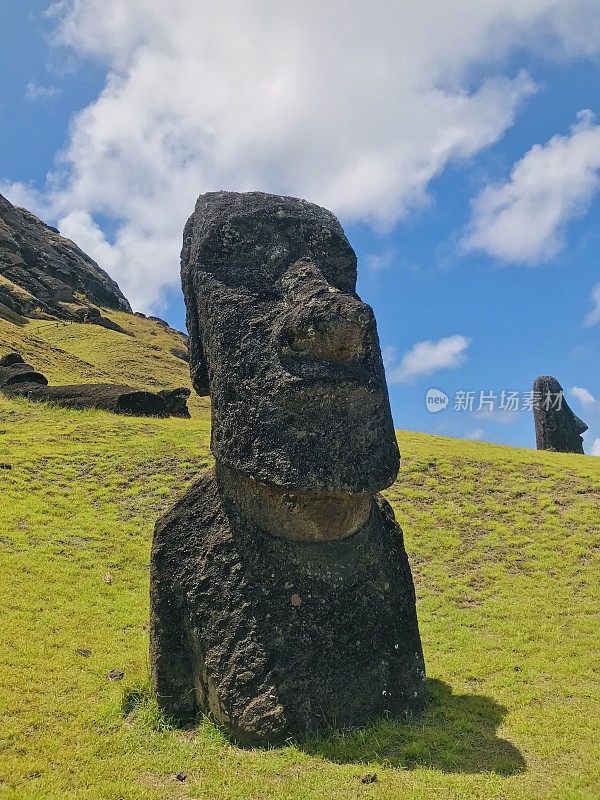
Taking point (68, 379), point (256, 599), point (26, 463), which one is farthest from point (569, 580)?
point (68, 379)

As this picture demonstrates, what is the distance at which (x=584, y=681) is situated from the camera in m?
6.64

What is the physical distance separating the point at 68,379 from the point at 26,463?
16.9m

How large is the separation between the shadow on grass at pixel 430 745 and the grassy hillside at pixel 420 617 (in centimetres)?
2

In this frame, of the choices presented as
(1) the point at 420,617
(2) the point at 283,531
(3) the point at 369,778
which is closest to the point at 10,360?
(1) the point at 420,617

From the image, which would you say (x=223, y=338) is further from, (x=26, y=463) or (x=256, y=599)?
(x=26, y=463)

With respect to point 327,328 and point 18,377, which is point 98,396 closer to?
point 18,377

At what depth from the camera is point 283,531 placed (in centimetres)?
536

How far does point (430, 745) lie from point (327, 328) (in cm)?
295

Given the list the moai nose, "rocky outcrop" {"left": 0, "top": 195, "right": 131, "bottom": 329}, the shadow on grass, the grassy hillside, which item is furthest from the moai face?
"rocky outcrop" {"left": 0, "top": 195, "right": 131, "bottom": 329}

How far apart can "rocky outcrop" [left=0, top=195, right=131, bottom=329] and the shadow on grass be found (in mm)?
47254

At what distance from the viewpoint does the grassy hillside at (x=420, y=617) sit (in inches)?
178

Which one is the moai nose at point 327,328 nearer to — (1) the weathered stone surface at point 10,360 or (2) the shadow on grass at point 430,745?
(2) the shadow on grass at point 430,745

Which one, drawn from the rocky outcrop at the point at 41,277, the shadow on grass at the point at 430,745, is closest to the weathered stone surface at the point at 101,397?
the shadow on grass at the point at 430,745

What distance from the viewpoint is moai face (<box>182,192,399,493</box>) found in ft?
16.5
